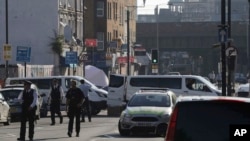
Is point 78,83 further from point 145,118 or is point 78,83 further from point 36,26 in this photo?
point 36,26

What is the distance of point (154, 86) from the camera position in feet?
138

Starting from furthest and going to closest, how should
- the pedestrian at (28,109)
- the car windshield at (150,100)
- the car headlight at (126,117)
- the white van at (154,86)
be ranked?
1. the white van at (154,86)
2. the car windshield at (150,100)
3. the car headlight at (126,117)
4. the pedestrian at (28,109)

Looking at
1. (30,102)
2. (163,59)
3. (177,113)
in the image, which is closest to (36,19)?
(30,102)

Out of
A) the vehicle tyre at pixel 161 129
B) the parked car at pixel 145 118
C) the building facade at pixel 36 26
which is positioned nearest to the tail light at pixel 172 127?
the parked car at pixel 145 118

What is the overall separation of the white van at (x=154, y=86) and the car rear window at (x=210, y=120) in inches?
1221

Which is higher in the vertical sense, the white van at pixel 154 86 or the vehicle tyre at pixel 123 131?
the white van at pixel 154 86

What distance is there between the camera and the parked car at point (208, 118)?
10.6m

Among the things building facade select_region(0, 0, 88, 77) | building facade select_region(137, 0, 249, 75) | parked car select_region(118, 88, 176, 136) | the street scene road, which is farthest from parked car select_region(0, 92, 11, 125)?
building facade select_region(137, 0, 249, 75)

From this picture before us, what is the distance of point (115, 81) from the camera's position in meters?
43.5

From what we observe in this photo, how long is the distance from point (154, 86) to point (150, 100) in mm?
15204

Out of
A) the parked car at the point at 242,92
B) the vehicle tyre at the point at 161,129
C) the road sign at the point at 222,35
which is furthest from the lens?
the parked car at the point at 242,92

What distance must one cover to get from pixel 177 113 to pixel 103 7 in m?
77.2

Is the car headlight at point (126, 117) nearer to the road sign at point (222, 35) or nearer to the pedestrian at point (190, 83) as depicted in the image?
the road sign at point (222, 35)

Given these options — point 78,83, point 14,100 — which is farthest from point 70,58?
point 14,100
